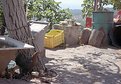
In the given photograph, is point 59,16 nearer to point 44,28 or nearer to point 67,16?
point 67,16

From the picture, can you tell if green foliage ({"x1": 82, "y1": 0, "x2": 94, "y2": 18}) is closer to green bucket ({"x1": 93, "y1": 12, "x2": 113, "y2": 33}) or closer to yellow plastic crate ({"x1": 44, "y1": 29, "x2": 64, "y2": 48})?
green bucket ({"x1": 93, "y1": 12, "x2": 113, "y2": 33})

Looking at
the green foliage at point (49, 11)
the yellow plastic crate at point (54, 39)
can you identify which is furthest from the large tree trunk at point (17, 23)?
the green foliage at point (49, 11)

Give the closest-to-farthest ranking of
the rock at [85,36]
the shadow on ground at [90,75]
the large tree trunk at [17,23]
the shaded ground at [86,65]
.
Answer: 1. the large tree trunk at [17,23]
2. the shadow on ground at [90,75]
3. the shaded ground at [86,65]
4. the rock at [85,36]

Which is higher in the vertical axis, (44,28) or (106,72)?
(44,28)

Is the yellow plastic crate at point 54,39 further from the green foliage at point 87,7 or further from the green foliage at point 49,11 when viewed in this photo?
the green foliage at point 87,7

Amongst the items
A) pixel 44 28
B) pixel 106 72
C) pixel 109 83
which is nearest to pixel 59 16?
pixel 44 28

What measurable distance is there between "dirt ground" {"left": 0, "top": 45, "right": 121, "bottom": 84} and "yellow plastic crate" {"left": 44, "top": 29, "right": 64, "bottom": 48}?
0.81 feet

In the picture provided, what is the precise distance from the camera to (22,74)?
5.97 m

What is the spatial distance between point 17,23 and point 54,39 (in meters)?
3.78

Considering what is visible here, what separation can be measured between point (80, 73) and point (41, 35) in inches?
53.0

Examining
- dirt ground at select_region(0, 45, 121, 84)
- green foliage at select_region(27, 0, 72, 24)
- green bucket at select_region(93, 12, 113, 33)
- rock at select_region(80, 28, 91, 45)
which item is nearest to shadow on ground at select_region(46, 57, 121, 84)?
dirt ground at select_region(0, 45, 121, 84)

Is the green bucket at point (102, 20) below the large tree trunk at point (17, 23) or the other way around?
below

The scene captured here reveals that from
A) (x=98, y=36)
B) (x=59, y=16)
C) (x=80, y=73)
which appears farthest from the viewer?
(x=59, y=16)

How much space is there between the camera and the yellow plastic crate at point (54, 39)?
980 cm
